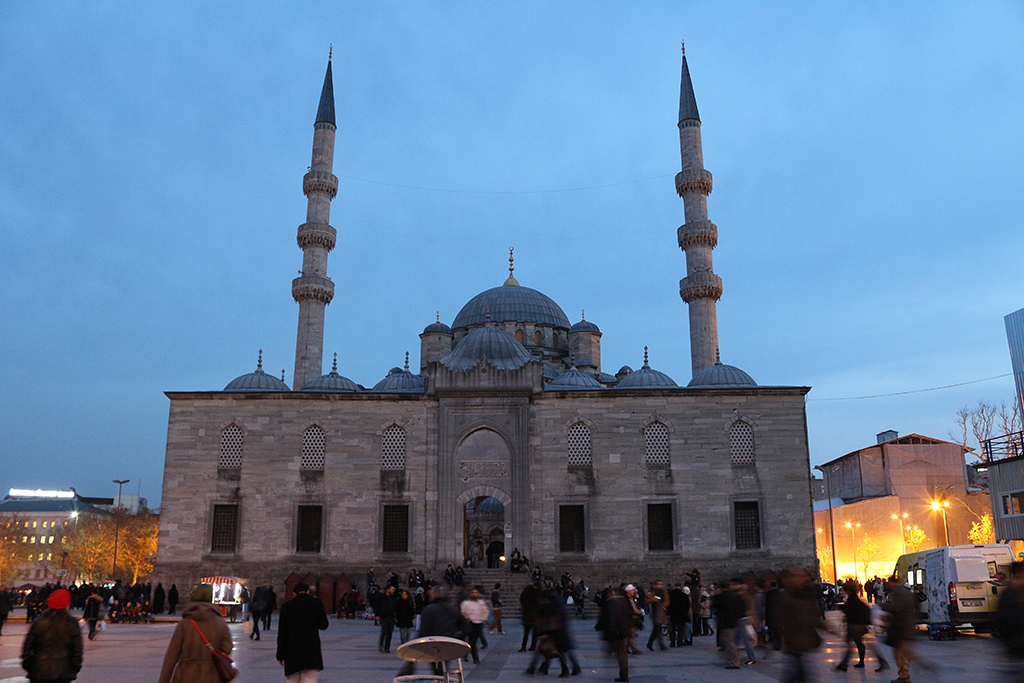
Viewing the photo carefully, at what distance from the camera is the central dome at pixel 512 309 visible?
137ft

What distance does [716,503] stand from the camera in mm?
27438

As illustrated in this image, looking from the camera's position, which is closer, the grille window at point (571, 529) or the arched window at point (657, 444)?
the grille window at point (571, 529)

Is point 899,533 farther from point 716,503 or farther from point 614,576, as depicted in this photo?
point 614,576

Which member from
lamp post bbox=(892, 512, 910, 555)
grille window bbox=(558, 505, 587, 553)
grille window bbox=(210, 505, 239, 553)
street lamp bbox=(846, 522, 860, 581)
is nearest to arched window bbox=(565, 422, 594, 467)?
grille window bbox=(558, 505, 587, 553)

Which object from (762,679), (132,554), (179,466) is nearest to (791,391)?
(762,679)

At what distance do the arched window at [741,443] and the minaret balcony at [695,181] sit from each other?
1349 cm

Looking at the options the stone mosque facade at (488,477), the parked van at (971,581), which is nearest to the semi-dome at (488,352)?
the stone mosque facade at (488,477)

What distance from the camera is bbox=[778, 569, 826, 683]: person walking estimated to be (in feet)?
22.3

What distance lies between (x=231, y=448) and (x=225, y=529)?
9.02 feet

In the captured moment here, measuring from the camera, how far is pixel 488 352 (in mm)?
29953

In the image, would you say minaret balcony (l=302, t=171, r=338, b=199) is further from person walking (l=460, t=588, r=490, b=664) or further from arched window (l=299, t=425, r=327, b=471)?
person walking (l=460, t=588, r=490, b=664)

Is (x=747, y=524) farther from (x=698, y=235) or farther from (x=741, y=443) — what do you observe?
(x=698, y=235)

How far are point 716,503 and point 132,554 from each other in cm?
5028

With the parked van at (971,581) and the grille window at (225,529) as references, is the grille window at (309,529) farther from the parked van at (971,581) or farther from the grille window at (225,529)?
the parked van at (971,581)
